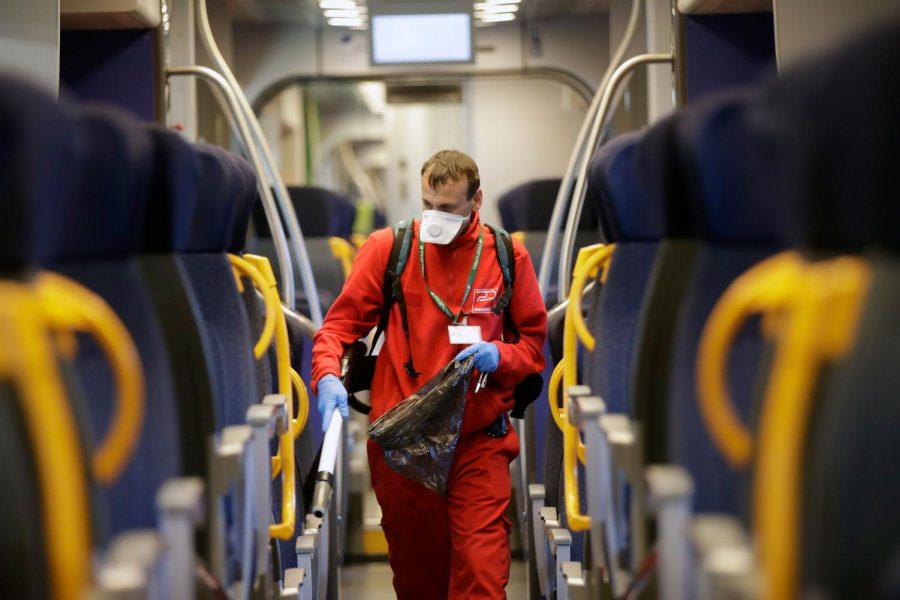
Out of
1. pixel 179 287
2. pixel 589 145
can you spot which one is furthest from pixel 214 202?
pixel 589 145

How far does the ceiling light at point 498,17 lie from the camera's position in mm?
8102

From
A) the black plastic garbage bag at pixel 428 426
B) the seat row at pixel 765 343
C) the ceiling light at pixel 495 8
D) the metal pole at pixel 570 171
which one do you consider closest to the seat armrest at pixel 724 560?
the seat row at pixel 765 343

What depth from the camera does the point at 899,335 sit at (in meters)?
1.10

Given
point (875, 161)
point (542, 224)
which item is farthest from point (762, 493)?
point (542, 224)

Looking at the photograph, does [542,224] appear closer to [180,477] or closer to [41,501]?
[180,477]

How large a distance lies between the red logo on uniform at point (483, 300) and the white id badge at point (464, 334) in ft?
0.30

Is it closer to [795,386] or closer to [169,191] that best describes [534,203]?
[169,191]

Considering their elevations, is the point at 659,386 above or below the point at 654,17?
below

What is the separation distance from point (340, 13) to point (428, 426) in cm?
573

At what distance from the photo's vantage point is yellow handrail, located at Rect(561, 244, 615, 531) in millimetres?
2543

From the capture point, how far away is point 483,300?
10.4ft

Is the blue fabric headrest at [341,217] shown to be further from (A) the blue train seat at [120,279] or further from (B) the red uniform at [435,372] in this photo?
(A) the blue train seat at [120,279]

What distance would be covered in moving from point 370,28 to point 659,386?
5623mm

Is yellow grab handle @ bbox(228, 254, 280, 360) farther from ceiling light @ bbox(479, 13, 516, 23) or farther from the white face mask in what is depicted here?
ceiling light @ bbox(479, 13, 516, 23)
